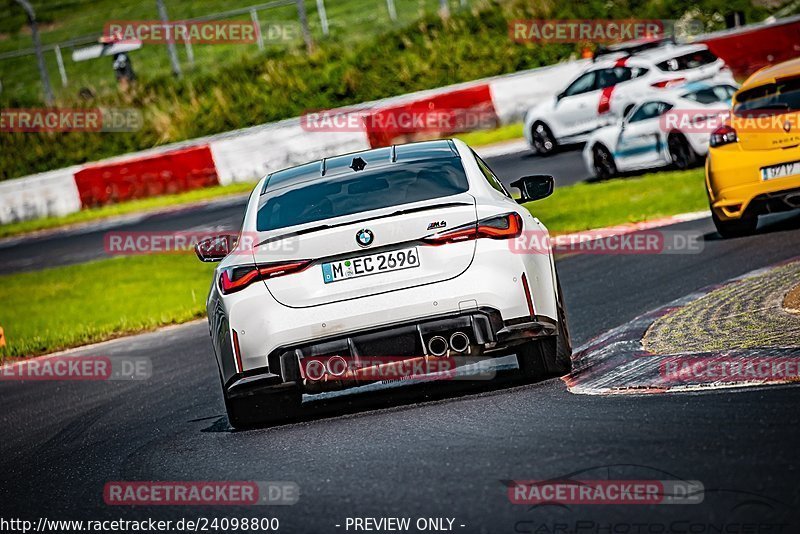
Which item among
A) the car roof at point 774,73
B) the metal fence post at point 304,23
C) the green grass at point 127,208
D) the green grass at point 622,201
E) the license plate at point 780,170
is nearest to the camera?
the license plate at point 780,170

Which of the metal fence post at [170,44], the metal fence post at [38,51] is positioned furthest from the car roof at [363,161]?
the metal fence post at [170,44]

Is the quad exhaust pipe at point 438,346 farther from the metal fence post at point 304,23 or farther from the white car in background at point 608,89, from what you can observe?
the metal fence post at point 304,23

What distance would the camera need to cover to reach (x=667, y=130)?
1941cm

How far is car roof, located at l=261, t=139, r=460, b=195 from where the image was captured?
824 cm

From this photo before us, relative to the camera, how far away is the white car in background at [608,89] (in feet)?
81.5

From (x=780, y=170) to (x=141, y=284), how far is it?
937 cm

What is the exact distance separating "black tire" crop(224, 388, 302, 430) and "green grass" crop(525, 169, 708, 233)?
8.98m

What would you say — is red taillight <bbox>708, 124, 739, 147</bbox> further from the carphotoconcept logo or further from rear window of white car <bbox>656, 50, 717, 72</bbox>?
rear window of white car <bbox>656, 50, 717, 72</bbox>

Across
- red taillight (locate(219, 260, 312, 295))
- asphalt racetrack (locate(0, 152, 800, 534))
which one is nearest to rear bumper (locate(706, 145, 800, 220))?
asphalt racetrack (locate(0, 152, 800, 534))

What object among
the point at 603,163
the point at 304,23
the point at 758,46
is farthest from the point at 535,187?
the point at 304,23

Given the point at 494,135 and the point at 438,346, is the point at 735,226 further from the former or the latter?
the point at 494,135

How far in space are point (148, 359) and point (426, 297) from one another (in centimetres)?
564

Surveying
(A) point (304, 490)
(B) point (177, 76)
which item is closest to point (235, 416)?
(A) point (304, 490)

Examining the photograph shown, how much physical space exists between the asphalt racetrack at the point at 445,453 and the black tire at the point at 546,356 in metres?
0.10
